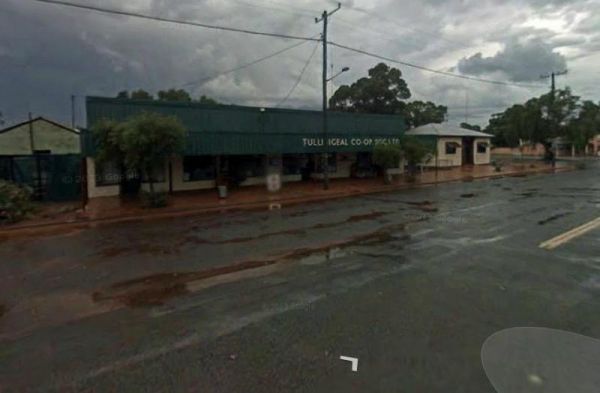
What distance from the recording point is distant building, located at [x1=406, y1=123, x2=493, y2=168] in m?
38.2

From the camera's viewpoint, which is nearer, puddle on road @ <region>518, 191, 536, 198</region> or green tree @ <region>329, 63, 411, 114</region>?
puddle on road @ <region>518, 191, 536, 198</region>

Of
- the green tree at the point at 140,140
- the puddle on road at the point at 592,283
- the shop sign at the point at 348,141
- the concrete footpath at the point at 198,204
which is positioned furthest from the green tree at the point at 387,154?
the puddle on road at the point at 592,283

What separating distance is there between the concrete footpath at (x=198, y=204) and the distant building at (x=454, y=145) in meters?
11.3

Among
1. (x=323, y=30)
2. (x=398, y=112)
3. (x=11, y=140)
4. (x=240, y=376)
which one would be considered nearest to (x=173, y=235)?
(x=240, y=376)

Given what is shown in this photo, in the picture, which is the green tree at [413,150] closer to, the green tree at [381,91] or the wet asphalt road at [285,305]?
the wet asphalt road at [285,305]

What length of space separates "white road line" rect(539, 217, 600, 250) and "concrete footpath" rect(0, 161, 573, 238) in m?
10.5

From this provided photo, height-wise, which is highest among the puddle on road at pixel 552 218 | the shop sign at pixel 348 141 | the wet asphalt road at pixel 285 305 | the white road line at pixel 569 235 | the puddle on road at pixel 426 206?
the shop sign at pixel 348 141

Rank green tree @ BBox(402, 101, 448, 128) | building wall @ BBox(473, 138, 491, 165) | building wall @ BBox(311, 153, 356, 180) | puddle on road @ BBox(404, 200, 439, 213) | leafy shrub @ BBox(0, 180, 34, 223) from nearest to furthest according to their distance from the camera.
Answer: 1. leafy shrub @ BBox(0, 180, 34, 223)
2. puddle on road @ BBox(404, 200, 439, 213)
3. building wall @ BBox(311, 153, 356, 180)
4. building wall @ BBox(473, 138, 491, 165)
5. green tree @ BBox(402, 101, 448, 128)

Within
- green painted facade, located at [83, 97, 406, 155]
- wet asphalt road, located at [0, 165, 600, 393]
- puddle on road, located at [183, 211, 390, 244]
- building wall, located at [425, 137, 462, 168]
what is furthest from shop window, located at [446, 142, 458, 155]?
wet asphalt road, located at [0, 165, 600, 393]

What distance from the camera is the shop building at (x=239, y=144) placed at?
65.7 feet

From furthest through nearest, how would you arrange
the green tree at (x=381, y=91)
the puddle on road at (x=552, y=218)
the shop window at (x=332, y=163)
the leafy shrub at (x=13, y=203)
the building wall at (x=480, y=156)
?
the green tree at (x=381, y=91) → the building wall at (x=480, y=156) → the shop window at (x=332, y=163) → the leafy shrub at (x=13, y=203) → the puddle on road at (x=552, y=218)

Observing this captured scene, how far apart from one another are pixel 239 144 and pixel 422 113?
50.8m

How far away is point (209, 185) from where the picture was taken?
78.6 feet

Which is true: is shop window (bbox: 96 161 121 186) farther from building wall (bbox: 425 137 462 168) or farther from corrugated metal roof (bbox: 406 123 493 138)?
building wall (bbox: 425 137 462 168)
